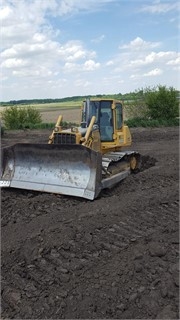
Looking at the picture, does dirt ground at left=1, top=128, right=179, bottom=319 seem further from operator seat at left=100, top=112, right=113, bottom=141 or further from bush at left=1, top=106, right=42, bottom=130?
bush at left=1, top=106, right=42, bottom=130

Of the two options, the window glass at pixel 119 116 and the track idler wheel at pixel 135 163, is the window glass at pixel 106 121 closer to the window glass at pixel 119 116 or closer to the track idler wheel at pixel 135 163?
the window glass at pixel 119 116

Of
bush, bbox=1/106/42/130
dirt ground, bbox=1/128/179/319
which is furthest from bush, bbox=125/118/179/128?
dirt ground, bbox=1/128/179/319

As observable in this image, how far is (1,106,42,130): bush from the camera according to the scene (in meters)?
27.5

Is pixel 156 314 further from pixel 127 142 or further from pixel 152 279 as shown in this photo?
pixel 127 142

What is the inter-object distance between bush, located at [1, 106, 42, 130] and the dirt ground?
19.8m

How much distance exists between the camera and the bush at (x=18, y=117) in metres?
27.5

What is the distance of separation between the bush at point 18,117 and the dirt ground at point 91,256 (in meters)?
19.8

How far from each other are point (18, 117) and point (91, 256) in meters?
24.2

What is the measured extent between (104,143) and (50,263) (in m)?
5.30

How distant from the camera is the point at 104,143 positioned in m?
9.95

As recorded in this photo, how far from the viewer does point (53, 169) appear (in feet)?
27.9

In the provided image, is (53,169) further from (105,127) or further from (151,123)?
(151,123)

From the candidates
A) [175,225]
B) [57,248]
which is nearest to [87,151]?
[175,225]

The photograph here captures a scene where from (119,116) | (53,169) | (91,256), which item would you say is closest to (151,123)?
(119,116)
